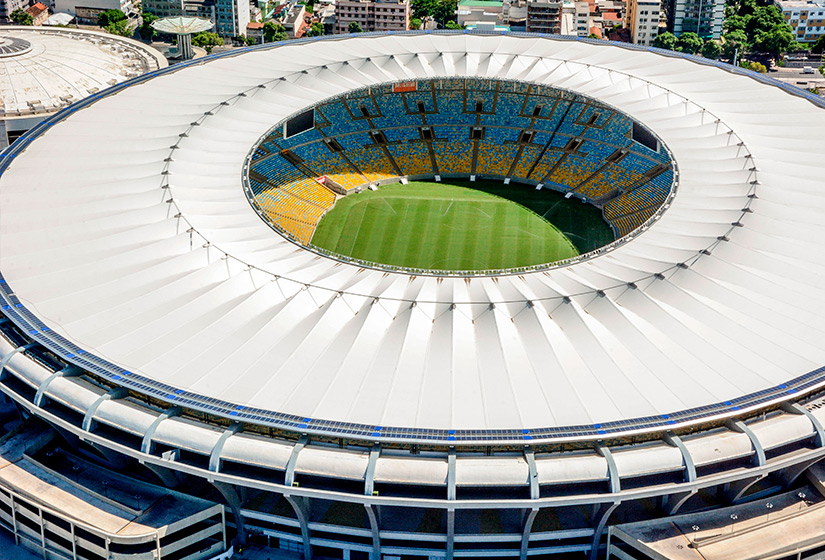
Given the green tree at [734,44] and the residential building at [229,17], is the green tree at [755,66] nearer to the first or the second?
the green tree at [734,44]

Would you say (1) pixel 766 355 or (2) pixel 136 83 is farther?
(2) pixel 136 83

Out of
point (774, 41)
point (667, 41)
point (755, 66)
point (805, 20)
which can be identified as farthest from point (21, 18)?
point (805, 20)

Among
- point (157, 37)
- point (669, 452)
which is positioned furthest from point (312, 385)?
point (157, 37)

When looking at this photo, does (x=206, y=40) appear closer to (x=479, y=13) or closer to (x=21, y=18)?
(x=21, y=18)

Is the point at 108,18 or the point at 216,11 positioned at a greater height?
the point at 216,11

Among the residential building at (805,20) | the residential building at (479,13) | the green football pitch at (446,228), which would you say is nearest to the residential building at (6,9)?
the residential building at (479,13)

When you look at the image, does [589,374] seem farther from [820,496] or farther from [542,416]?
[820,496]

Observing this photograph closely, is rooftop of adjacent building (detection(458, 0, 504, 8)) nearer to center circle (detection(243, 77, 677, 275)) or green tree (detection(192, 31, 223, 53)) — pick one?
green tree (detection(192, 31, 223, 53))
